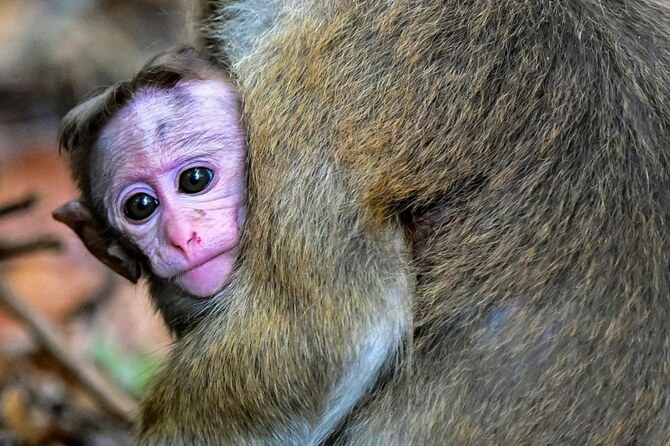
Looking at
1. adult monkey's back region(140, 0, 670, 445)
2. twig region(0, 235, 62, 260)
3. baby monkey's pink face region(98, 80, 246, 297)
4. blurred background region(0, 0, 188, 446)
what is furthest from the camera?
blurred background region(0, 0, 188, 446)

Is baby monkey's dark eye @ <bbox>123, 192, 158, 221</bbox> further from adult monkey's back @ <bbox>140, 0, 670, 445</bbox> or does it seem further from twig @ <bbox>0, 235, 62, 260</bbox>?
twig @ <bbox>0, 235, 62, 260</bbox>

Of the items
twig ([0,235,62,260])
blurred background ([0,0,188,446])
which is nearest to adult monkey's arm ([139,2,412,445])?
blurred background ([0,0,188,446])

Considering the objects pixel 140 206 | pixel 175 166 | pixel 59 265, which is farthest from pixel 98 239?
pixel 59 265

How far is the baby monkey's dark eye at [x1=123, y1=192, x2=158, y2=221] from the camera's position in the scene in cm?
210

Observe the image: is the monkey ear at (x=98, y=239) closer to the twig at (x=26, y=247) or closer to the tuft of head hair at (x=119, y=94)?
the tuft of head hair at (x=119, y=94)

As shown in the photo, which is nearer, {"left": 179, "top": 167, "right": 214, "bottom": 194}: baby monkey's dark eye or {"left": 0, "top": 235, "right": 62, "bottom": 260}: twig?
{"left": 179, "top": 167, "right": 214, "bottom": 194}: baby monkey's dark eye

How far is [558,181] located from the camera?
5.94 feet

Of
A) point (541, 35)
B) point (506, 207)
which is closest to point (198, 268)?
point (506, 207)

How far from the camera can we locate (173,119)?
6.68 feet

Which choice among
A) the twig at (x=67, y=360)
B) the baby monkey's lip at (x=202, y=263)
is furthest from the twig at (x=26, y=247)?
the baby monkey's lip at (x=202, y=263)

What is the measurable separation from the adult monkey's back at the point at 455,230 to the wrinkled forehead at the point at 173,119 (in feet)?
0.24

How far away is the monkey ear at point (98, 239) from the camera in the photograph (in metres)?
2.30

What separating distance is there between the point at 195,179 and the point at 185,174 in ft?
0.09

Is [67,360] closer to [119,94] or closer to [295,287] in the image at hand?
[119,94]
